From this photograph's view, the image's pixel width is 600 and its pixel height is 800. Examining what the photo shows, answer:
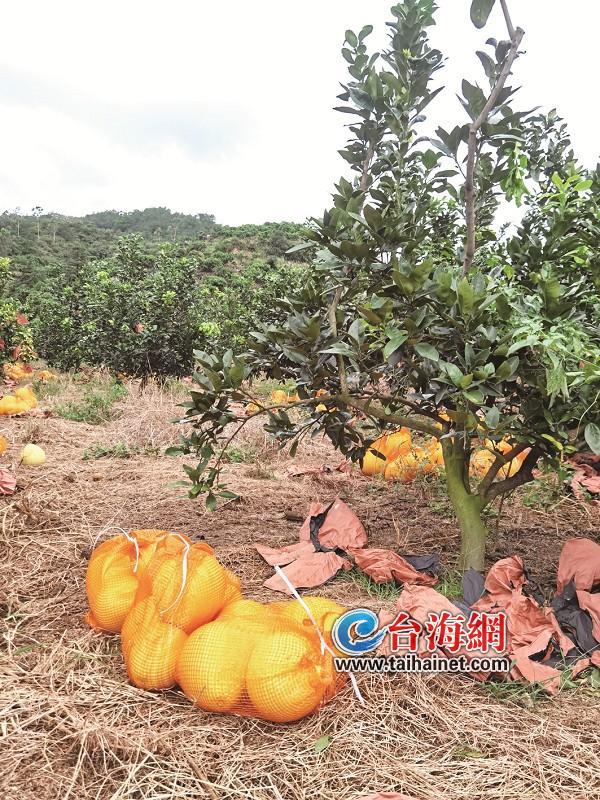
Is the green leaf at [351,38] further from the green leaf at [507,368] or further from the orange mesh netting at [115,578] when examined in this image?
the orange mesh netting at [115,578]

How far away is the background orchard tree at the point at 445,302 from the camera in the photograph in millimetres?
2184

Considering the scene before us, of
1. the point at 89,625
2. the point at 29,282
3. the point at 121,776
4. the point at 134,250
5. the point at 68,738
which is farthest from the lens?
the point at 29,282

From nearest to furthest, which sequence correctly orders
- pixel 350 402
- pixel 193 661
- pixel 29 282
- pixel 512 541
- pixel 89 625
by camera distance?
pixel 193 661 < pixel 89 625 < pixel 350 402 < pixel 512 541 < pixel 29 282

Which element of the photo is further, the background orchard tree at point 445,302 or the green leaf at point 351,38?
the green leaf at point 351,38

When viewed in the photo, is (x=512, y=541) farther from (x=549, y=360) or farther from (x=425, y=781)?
(x=425, y=781)

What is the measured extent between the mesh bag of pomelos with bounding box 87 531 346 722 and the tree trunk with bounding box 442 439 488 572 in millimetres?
874

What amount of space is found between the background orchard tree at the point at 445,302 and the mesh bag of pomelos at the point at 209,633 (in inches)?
23.3

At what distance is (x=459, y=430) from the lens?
8.25ft

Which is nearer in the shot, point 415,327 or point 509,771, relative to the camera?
point 509,771

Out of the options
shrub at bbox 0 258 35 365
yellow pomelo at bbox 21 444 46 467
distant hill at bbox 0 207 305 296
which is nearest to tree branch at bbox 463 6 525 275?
yellow pomelo at bbox 21 444 46 467

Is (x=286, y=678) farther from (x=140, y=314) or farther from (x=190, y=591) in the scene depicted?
(x=140, y=314)

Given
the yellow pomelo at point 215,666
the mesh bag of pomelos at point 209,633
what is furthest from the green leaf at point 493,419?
the yellow pomelo at point 215,666

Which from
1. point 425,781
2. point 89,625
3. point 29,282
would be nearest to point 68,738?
point 89,625

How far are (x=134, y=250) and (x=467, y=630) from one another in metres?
9.77
